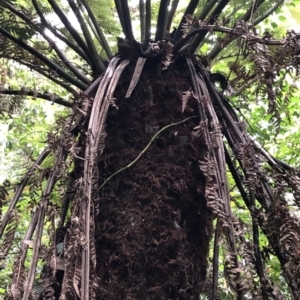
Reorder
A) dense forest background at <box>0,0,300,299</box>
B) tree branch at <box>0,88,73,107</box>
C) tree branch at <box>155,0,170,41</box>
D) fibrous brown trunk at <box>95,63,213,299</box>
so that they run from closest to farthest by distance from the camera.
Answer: dense forest background at <box>0,0,300,299</box>, fibrous brown trunk at <box>95,63,213,299</box>, tree branch at <box>155,0,170,41</box>, tree branch at <box>0,88,73,107</box>

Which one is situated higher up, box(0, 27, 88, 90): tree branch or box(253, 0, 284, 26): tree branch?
box(253, 0, 284, 26): tree branch

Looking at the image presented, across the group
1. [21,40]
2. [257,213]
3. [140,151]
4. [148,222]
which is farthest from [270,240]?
[21,40]

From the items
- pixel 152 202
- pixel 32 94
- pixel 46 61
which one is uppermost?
pixel 46 61

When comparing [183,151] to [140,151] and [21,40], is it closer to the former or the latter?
[140,151]

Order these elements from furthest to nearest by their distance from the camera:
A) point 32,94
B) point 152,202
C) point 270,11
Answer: point 270,11
point 32,94
point 152,202

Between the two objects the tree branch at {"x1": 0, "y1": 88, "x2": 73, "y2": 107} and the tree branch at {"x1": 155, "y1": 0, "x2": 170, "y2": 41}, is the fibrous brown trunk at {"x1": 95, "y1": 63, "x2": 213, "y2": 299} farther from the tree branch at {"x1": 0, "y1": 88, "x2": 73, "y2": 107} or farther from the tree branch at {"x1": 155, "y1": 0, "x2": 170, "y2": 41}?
the tree branch at {"x1": 0, "y1": 88, "x2": 73, "y2": 107}

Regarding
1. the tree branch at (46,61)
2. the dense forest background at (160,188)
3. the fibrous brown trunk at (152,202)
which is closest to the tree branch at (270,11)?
the dense forest background at (160,188)

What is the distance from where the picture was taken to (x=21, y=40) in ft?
4.66

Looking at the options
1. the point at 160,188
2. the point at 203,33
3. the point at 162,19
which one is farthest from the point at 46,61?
the point at 160,188

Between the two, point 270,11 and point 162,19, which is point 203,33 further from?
point 270,11

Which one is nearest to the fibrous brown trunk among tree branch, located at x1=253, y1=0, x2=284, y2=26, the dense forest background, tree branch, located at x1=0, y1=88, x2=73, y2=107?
the dense forest background

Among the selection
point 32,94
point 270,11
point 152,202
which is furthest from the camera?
point 270,11

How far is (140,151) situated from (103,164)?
0.34 ft

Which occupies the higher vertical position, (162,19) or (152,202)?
(162,19)
